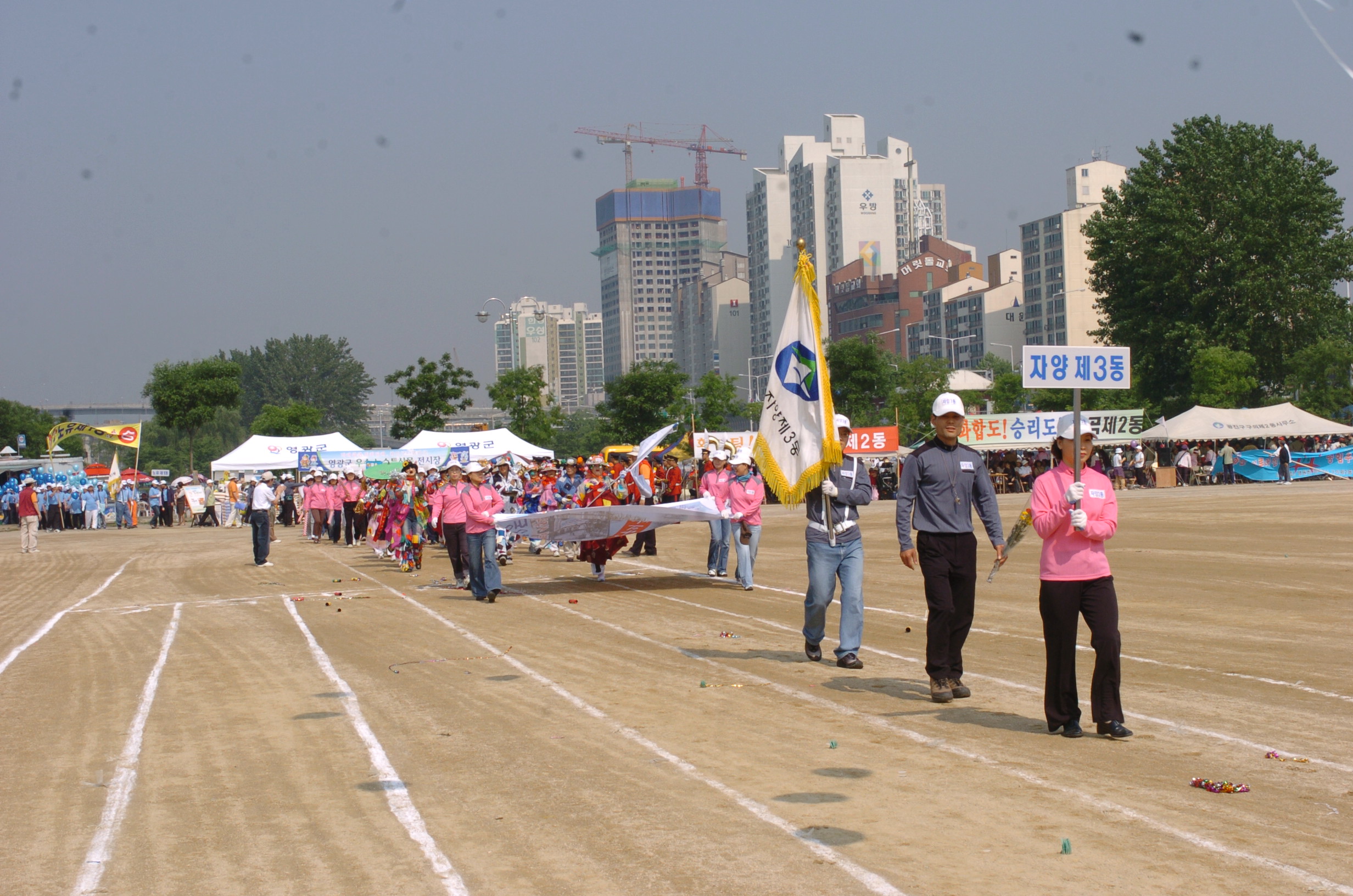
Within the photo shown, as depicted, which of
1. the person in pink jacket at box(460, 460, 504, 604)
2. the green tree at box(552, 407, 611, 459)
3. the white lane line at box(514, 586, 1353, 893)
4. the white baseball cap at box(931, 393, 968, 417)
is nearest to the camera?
the white lane line at box(514, 586, 1353, 893)

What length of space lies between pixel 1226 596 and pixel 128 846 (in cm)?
1271

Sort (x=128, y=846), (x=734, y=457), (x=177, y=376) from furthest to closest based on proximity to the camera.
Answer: (x=177, y=376), (x=734, y=457), (x=128, y=846)

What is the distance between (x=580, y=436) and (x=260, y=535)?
118289 millimetres

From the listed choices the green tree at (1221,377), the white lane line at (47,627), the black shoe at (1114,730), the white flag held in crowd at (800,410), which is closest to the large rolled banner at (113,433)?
the white lane line at (47,627)

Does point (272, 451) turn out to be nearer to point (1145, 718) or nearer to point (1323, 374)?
point (1145, 718)

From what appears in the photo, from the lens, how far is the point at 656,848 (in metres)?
5.64

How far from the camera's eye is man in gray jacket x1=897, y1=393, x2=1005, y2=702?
28.3 ft

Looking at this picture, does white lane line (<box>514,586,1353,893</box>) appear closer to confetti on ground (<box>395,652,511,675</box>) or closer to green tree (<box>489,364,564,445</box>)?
confetti on ground (<box>395,652,511,675</box>)

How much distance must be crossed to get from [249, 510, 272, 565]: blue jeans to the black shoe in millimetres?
21423

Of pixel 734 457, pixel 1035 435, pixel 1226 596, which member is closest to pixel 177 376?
pixel 1035 435

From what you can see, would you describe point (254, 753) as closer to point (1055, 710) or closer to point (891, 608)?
point (1055, 710)

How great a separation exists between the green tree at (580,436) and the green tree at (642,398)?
4152 millimetres

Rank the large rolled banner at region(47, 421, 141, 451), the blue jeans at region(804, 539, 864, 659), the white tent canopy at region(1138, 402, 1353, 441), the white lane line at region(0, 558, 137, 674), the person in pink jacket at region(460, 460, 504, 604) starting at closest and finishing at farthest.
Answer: the blue jeans at region(804, 539, 864, 659) → the white lane line at region(0, 558, 137, 674) → the person in pink jacket at region(460, 460, 504, 604) → the white tent canopy at region(1138, 402, 1353, 441) → the large rolled banner at region(47, 421, 141, 451)

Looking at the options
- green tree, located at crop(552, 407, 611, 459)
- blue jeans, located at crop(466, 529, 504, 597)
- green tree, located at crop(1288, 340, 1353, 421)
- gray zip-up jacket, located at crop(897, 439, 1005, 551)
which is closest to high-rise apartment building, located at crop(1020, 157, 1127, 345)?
green tree, located at crop(552, 407, 611, 459)
